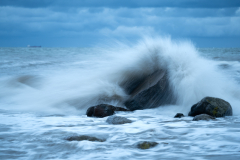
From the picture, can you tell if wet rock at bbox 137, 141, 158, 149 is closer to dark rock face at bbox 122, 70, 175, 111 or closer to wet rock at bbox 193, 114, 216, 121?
wet rock at bbox 193, 114, 216, 121

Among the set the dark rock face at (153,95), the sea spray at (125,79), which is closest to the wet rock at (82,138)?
the sea spray at (125,79)

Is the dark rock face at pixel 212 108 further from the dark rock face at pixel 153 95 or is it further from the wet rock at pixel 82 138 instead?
the wet rock at pixel 82 138

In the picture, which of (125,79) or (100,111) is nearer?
(100,111)

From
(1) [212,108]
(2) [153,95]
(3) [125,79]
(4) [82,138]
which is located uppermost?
(3) [125,79]

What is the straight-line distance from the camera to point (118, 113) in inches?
170

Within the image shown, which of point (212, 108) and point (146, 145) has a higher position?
point (212, 108)

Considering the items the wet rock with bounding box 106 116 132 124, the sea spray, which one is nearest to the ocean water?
the sea spray

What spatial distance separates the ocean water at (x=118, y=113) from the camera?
2.50 meters

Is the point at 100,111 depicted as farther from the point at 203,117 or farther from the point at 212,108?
the point at 212,108

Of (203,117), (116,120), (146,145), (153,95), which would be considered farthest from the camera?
(153,95)

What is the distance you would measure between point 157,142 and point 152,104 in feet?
6.23

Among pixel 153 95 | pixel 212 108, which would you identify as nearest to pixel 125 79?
pixel 153 95

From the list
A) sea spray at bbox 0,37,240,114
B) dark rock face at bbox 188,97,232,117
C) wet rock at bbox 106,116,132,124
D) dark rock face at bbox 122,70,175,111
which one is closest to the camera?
wet rock at bbox 106,116,132,124

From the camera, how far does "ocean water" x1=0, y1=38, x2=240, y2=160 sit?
2.50 m
